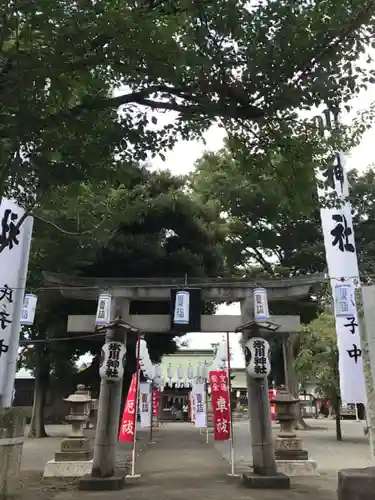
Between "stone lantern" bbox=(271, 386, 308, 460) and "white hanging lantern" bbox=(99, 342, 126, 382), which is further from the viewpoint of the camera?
"stone lantern" bbox=(271, 386, 308, 460)

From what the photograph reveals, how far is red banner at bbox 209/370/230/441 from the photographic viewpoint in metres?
10.7

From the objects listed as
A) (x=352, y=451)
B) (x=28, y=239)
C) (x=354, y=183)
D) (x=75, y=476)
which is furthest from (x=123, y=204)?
(x=354, y=183)

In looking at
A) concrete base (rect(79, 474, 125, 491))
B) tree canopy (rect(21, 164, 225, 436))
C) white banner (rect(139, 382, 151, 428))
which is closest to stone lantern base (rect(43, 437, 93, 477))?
concrete base (rect(79, 474, 125, 491))

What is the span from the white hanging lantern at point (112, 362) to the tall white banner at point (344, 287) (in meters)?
4.88

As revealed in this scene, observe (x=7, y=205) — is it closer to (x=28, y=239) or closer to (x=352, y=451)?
(x=28, y=239)

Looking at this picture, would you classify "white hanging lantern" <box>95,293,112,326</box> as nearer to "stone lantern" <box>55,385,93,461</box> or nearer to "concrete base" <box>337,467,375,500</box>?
"stone lantern" <box>55,385,93,461</box>

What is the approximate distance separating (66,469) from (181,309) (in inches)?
169

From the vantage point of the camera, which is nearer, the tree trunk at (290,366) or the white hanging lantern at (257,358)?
the white hanging lantern at (257,358)

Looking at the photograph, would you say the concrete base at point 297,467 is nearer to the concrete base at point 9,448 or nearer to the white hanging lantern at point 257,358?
the white hanging lantern at point 257,358

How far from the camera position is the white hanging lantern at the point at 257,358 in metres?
9.31

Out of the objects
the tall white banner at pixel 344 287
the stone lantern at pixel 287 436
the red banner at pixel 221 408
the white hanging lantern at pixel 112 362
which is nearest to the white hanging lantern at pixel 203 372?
the red banner at pixel 221 408

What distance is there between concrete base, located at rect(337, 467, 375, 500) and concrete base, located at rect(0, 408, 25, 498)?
398cm

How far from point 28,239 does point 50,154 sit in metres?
4.66

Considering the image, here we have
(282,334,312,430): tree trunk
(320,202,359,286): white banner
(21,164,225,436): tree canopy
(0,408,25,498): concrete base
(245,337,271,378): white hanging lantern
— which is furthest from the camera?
(282,334,312,430): tree trunk
